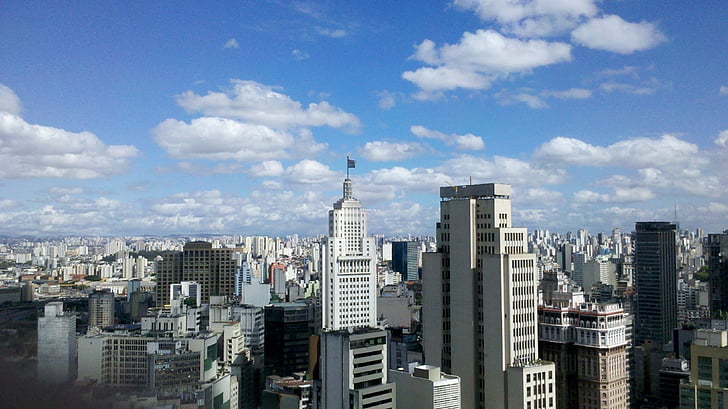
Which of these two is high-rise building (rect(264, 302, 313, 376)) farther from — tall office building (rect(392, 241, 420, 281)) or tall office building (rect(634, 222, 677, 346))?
tall office building (rect(392, 241, 420, 281))

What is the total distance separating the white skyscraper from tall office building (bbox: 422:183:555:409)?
223 inches

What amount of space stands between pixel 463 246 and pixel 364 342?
1.71 m

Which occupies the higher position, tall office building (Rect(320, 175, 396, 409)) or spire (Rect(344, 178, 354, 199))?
spire (Rect(344, 178, 354, 199))

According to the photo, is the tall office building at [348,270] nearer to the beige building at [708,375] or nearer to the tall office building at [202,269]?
the beige building at [708,375]

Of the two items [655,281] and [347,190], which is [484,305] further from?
[655,281]

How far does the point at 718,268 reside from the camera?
1423cm

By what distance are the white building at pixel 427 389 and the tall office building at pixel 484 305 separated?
45 centimetres

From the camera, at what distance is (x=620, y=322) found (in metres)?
8.24

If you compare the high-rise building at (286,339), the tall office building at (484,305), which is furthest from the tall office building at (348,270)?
the tall office building at (484,305)

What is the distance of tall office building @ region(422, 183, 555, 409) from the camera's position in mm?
6266

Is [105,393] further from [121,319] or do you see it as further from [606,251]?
[606,251]

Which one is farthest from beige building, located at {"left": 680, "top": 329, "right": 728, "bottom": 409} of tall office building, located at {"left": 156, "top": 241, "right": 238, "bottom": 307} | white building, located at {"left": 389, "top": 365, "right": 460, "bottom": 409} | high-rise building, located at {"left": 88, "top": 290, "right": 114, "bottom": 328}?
tall office building, located at {"left": 156, "top": 241, "right": 238, "bottom": 307}

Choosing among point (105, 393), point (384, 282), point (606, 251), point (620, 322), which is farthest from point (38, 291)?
point (606, 251)

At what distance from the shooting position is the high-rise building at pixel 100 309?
11134 millimetres
